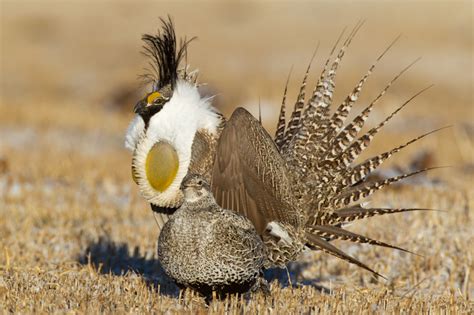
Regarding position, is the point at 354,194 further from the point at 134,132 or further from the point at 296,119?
the point at 134,132

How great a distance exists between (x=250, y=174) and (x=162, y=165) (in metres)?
0.61

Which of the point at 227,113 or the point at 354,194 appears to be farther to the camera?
the point at 227,113

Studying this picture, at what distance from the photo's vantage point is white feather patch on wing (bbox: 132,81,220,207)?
4539 millimetres

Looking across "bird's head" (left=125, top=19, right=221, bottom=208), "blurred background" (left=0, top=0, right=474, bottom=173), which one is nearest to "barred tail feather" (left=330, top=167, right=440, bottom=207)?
"bird's head" (left=125, top=19, right=221, bottom=208)

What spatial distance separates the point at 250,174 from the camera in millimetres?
4223

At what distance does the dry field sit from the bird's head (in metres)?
0.61

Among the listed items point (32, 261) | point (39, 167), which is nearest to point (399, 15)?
point (39, 167)

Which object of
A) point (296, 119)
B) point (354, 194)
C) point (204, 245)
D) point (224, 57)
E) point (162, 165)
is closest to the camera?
point (204, 245)

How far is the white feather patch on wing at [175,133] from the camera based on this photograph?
14.9ft

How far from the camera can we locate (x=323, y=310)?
3.96 meters

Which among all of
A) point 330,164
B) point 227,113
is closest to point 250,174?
point 330,164

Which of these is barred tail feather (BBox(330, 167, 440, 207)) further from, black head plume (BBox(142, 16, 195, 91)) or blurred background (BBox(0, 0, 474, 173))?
blurred background (BBox(0, 0, 474, 173))

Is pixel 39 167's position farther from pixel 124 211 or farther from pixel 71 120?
pixel 71 120

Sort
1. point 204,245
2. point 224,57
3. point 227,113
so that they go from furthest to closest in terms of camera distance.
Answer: point 224,57
point 227,113
point 204,245
